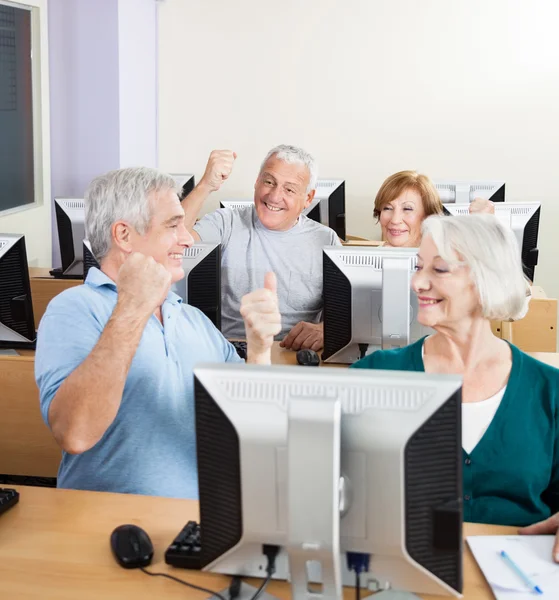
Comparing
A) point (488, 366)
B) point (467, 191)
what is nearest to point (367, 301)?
point (488, 366)

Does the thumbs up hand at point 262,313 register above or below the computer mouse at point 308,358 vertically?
above

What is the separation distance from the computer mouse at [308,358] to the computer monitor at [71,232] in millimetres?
1324

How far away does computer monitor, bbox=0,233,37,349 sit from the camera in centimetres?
268

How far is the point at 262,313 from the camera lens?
5.38 ft

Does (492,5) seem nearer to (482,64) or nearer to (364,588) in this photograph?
(482,64)

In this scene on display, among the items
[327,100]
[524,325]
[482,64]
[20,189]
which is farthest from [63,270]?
[482,64]

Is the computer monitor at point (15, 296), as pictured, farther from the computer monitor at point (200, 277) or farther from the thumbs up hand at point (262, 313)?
the thumbs up hand at point (262, 313)

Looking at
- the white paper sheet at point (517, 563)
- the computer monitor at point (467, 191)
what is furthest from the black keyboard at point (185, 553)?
the computer monitor at point (467, 191)

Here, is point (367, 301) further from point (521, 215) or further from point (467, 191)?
point (467, 191)

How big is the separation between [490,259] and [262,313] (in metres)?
0.54

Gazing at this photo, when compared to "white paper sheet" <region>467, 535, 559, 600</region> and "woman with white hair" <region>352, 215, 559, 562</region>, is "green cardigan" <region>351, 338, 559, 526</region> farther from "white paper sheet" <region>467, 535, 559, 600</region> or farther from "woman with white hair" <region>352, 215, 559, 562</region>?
"white paper sheet" <region>467, 535, 559, 600</region>

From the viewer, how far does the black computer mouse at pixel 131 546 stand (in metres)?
1.44

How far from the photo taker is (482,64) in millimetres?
5738

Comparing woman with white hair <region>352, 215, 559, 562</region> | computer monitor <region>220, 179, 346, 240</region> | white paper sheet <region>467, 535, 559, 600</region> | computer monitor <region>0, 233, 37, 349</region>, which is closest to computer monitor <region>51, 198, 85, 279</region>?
computer monitor <region>0, 233, 37, 349</region>
